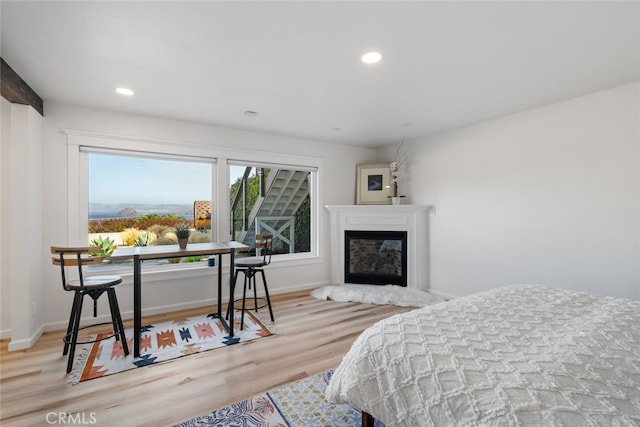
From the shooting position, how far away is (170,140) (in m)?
3.38

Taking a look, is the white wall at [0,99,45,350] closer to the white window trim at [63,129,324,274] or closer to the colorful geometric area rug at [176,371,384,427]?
the white window trim at [63,129,324,274]

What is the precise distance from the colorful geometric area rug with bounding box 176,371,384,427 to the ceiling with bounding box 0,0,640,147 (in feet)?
7.77

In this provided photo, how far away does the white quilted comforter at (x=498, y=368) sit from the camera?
884 mm

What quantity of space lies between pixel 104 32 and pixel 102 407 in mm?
2372

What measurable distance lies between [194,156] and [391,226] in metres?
2.96

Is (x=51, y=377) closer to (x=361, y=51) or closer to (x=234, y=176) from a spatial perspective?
(x=234, y=176)

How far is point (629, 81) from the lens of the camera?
94.0 inches

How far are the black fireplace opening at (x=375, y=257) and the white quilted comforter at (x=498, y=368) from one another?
259 cm

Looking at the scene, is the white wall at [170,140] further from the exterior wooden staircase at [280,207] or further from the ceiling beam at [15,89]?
the exterior wooden staircase at [280,207]

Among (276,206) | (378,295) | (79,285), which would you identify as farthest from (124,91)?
(378,295)

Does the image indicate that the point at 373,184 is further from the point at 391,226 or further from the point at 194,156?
the point at 194,156

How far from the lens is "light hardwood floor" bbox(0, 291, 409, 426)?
1.69 meters

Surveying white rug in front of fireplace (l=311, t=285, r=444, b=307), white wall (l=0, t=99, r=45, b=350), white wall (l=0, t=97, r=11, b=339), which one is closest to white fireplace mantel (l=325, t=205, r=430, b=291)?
white rug in front of fireplace (l=311, t=285, r=444, b=307)

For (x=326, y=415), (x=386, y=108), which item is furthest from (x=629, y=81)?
(x=326, y=415)
